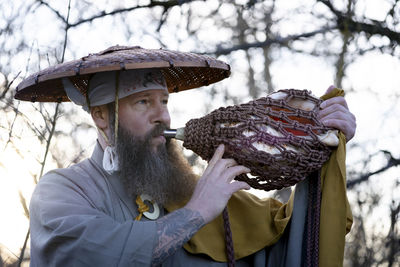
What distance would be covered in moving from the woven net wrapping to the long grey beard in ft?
1.09

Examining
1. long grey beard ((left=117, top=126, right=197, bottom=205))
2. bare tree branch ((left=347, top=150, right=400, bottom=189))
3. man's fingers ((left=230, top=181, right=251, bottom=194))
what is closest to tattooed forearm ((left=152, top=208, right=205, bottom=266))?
man's fingers ((left=230, top=181, right=251, bottom=194))

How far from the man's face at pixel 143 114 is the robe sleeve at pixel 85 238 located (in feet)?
1.85

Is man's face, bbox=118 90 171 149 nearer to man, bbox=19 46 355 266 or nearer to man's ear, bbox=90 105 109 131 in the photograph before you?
man, bbox=19 46 355 266

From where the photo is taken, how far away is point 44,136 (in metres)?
3.93

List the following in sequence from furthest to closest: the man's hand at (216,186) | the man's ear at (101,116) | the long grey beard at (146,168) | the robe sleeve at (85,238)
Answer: the man's ear at (101,116) < the long grey beard at (146,168) < the man's hand at (216,186) < the robe sleeve at (85,238)

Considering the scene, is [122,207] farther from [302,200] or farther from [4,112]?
[4,112]

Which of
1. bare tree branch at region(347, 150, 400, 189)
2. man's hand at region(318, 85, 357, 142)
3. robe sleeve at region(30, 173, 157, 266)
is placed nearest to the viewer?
robe sleeve at region(30, 173, 157, 266)

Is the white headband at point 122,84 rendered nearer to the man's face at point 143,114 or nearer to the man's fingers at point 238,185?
the man's face at point 143,114

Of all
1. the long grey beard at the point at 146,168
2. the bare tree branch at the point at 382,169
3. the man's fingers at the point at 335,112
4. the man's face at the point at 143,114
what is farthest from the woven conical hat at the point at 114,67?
the bare tree branch at the point at 382,169

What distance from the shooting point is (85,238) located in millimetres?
2057

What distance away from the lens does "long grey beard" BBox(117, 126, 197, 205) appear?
2.63 m

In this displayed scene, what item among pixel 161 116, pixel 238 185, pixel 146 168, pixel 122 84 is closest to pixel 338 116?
pixel 238 185

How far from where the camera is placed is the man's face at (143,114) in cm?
268

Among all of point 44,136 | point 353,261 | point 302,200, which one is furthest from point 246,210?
point 353,261
